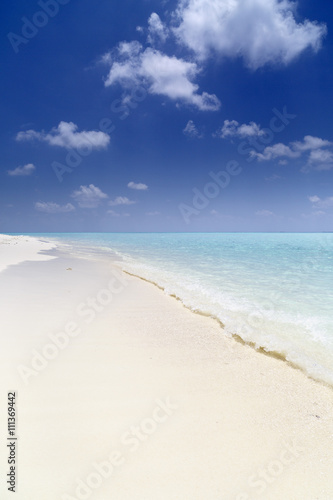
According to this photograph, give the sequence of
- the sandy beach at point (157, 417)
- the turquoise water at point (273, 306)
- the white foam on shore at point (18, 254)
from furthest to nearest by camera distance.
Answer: the white foam on shore at point (18, 254)
the turquoise water at point (273, 306)
the sandy beach at point (157, 417)

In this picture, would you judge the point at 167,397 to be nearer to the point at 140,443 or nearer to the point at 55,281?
the point at 140,443

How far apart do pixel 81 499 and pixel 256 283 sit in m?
9.99

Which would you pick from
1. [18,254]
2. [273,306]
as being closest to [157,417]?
[273,306]

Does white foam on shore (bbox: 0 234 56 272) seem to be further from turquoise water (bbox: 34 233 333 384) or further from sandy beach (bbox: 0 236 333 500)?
sandy beach (bbox: 0 236 333 500)

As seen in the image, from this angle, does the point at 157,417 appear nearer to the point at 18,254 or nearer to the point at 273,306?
the point at 273,306

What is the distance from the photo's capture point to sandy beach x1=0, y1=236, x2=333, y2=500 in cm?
218

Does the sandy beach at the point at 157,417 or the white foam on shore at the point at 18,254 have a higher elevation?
the white foam on shore at the point at 18,254

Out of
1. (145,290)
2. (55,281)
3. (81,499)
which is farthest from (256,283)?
(81,499)

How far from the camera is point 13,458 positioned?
235 cm

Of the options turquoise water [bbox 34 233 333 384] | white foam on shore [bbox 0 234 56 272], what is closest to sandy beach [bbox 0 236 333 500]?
turquoise water [bbox 34 233 333 384]

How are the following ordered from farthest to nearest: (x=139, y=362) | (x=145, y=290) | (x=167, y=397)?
(x=145, y=290)
(x=139, y=362)
(x=167, y=397)

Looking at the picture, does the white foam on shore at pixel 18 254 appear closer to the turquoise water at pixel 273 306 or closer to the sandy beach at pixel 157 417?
the turquoise water at pixel 273 306

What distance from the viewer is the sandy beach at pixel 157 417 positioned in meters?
2.18

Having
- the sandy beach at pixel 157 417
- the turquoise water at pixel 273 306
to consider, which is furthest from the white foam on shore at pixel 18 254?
the sandy beach at pixel 157 417
